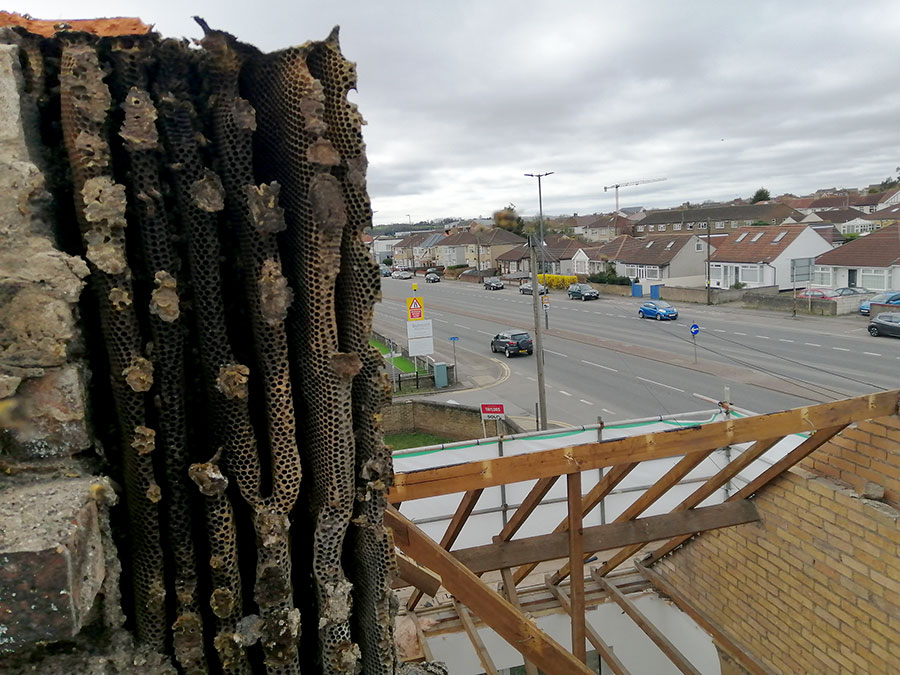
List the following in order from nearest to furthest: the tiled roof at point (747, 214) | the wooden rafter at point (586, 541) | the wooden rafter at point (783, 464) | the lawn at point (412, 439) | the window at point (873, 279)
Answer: the wooden rafter at point (783, 464) < the wooden rafter at point (586, 541) < the lawn at point (412, 439) < the window at point (873, 279) < the tiled roof at point (747, 214)

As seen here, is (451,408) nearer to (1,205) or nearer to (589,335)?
(589,335)

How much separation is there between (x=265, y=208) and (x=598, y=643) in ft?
19.8

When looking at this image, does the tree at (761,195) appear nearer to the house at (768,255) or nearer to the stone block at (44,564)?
the house at (768,255)

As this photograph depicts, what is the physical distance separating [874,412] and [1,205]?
6112 millimetres

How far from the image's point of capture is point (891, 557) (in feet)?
17.5

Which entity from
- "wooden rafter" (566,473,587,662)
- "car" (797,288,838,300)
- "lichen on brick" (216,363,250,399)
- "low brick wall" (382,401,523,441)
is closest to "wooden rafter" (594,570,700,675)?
"wooden rafter" (566,473,587,662)

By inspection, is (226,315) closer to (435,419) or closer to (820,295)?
(435,419)

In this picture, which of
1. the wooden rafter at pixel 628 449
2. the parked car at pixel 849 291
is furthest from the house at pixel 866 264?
the wooden rafter at pixel 628 449

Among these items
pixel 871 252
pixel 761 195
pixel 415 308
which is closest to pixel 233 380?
pixel 415 308

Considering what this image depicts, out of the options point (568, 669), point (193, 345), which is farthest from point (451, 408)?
point (193, 345)

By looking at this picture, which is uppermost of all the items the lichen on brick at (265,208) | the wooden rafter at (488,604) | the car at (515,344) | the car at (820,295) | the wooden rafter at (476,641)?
the lichen on brick at (265,208)

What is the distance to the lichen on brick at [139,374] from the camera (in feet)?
8.27

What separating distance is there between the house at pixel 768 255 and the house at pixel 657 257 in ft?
10.1

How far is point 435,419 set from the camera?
834 inches
